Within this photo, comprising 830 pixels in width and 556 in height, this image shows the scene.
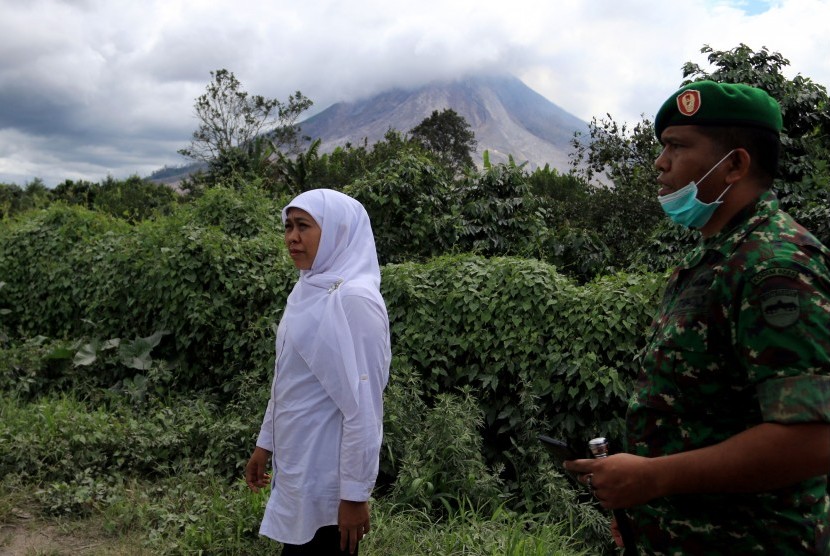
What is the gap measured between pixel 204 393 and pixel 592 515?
347cm

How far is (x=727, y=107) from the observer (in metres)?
1.59

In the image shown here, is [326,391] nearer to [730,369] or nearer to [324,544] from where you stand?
[324,544]

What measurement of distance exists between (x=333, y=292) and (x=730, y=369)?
1.38 meters

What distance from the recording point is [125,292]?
7309 millimetres

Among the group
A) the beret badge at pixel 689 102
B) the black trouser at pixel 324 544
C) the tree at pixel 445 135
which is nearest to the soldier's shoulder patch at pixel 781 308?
the beret badge at pixel 689 102

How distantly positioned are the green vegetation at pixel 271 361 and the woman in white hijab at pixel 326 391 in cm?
128

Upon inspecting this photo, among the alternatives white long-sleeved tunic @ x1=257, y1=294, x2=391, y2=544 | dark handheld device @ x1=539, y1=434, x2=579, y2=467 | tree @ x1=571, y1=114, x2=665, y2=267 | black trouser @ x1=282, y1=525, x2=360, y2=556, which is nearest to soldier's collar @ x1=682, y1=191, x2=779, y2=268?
dark handheld device @ x1=539, y1=434, x2=579, y2=467

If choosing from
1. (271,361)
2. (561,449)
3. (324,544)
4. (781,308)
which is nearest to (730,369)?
(781,308)

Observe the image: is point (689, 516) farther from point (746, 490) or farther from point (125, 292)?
point (125, 292)

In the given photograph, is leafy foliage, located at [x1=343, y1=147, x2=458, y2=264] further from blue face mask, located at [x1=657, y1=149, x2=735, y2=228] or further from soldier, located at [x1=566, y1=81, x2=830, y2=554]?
soldier, located at [x1=566, y1=81, x2=830, y2=554]

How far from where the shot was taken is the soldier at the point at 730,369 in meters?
1.36

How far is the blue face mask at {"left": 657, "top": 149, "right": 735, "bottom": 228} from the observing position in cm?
163

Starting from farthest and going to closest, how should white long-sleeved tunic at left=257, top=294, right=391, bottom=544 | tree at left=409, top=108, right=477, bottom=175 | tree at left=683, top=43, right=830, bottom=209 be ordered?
tree at left=409, top=108, right=477, bottom=175 < tree at left=683, top=43, right=830, bottom=209 < white long-sleeved tunic at left=257, top=294, right=391, bottom=544

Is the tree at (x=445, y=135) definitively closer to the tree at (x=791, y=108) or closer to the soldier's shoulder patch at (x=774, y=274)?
the tree at (x=791, y=108)
